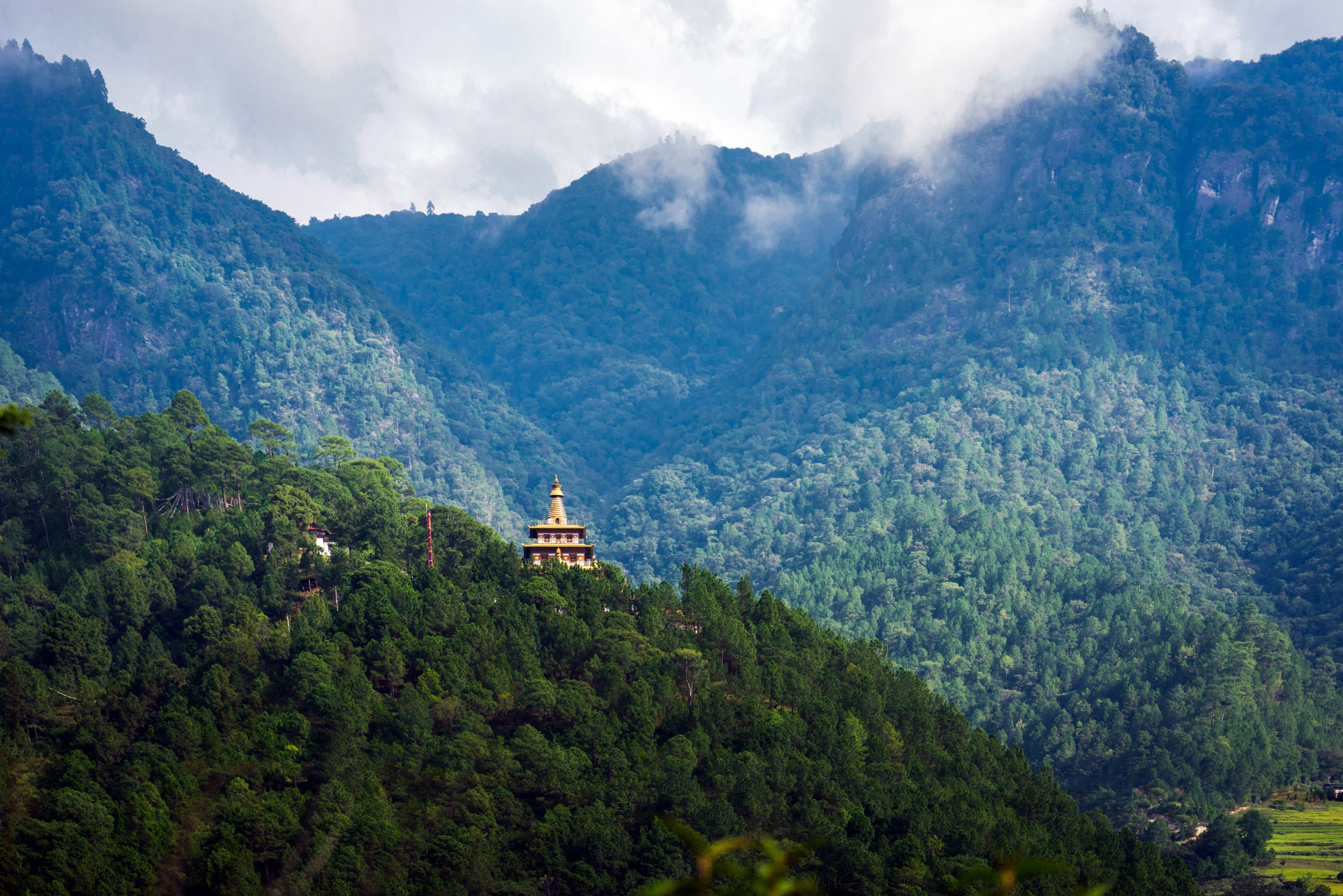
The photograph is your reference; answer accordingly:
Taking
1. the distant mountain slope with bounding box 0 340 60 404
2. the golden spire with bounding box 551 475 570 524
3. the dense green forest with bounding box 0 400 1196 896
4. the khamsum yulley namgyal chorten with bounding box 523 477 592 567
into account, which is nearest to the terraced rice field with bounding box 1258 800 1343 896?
the dense green forest with bounding box 0 400 1196 896

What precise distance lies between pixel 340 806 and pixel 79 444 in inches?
1687

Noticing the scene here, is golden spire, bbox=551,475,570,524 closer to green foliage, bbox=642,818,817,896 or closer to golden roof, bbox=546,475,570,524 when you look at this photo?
golden roof, bbox=546,475,570,524

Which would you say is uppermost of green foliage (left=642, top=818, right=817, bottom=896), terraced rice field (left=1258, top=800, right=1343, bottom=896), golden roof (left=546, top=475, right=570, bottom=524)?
golden roof (left=546, top=475, right=570, bottom=524)

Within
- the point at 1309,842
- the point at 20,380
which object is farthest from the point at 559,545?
the point at 20,380

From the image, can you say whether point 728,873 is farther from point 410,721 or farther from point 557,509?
point 557,509

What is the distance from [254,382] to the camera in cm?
19750

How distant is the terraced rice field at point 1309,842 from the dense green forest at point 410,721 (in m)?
16.3

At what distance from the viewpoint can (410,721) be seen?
75312 millimetres

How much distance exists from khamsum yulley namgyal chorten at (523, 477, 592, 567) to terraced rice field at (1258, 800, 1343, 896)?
5096 centimetres

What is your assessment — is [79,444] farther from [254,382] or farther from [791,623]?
[254,382]

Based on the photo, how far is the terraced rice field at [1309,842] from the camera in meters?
98.1

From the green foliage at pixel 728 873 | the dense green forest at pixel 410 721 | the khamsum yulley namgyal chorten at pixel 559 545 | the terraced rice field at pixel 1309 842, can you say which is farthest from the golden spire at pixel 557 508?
the green foliage at pixel 728 873

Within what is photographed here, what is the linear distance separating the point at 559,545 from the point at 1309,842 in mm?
58703

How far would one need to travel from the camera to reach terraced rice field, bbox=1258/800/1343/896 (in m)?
98.1
